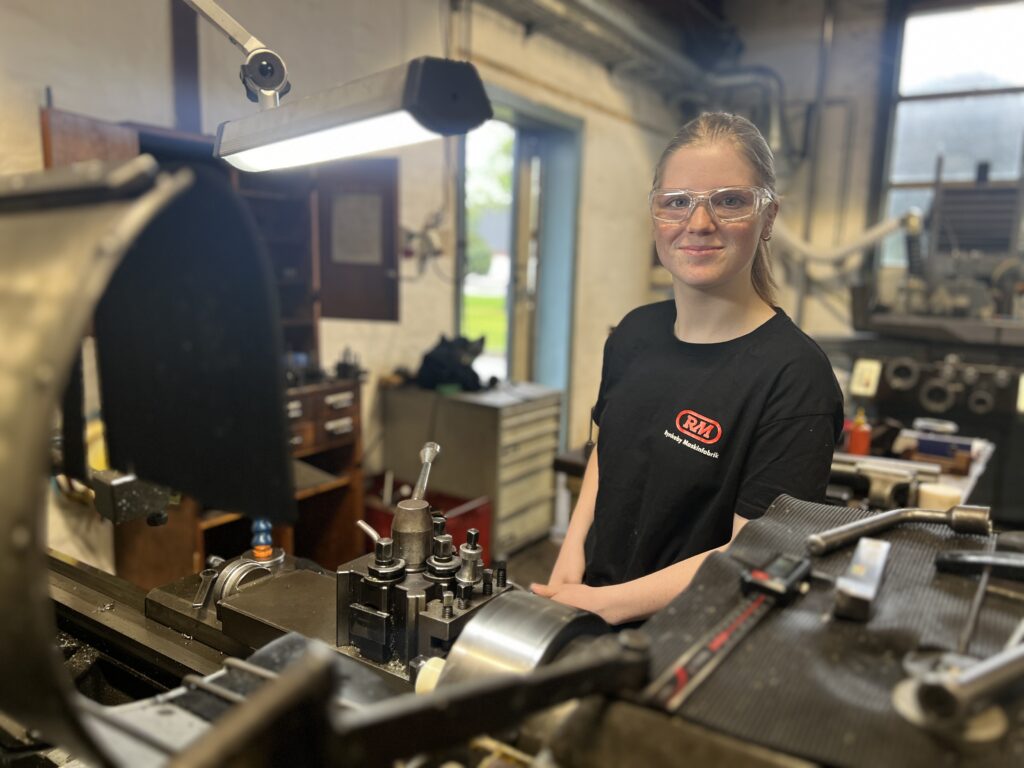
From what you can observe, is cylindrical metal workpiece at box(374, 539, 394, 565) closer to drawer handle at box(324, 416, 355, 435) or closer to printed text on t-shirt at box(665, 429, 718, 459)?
printed text on t-shirt at box(665, 429, 718, 459)

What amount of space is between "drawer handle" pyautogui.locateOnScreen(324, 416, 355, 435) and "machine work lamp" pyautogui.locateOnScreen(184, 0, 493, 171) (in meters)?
1.66

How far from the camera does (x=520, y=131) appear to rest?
4281 millimetres

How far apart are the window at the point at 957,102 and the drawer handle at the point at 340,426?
4.03m

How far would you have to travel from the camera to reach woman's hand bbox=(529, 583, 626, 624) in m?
1.04

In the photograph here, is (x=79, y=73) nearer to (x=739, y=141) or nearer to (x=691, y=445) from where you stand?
(x=739, y=141)

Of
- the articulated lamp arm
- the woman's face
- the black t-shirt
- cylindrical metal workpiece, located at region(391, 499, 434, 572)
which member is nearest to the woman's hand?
the black t-shirt

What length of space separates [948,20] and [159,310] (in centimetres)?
573

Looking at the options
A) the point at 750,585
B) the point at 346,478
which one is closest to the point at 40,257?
the point at 750,585

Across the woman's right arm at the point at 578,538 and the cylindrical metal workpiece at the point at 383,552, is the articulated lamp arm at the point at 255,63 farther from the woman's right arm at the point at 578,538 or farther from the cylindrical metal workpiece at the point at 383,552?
the woman's right arm at the point at 578,538

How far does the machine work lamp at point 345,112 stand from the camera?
27.1 inches

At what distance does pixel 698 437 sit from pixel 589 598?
11.9 inches

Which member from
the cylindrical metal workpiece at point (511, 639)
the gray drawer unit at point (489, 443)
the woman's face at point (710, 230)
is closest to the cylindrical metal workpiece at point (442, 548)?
the cylindrical metal workpiece at point (511, 639)

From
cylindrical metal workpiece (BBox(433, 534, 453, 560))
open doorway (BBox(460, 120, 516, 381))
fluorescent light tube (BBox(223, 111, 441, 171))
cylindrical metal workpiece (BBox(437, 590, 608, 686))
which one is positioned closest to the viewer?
cylindrical metal workpiece (BBox(437, 590, 608, 686))

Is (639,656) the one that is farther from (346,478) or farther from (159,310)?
(346,478)
